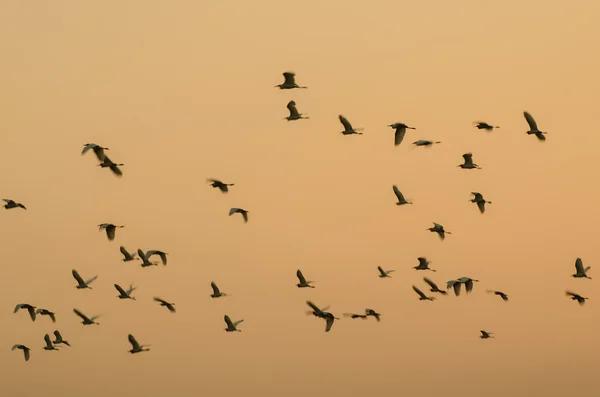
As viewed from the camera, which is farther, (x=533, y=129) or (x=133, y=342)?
(x=133, y=342)

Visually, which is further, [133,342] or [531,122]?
[133,342]

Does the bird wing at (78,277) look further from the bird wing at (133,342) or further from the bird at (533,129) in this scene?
the bird at (533,129)

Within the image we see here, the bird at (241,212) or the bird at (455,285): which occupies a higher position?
the bird at (241,212)

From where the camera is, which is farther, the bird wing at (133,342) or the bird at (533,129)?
the bird wing at (133,342)

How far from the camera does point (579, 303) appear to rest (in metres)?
146

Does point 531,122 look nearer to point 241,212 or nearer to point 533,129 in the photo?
point 533,129

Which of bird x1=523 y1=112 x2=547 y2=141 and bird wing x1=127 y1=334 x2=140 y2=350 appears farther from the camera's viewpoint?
bird wing x1=127 y1=334 x2=140 y2=350

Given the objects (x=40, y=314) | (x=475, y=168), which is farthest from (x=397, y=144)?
(x=40, y=314)

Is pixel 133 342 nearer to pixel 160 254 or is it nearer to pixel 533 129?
pixel 160 254

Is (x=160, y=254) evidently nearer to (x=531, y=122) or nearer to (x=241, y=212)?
(x=241, y=212)

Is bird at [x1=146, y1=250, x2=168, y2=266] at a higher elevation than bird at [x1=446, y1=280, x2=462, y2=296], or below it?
higher

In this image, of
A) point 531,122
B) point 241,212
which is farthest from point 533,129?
point 241,212

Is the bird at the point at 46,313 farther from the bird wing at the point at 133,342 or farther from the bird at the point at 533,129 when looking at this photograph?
the bird at the point at 533,129

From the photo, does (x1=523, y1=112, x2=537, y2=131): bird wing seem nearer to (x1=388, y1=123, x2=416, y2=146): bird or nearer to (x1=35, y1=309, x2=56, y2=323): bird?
(x1=388, y1=123, x2=416, y2=146): bird
